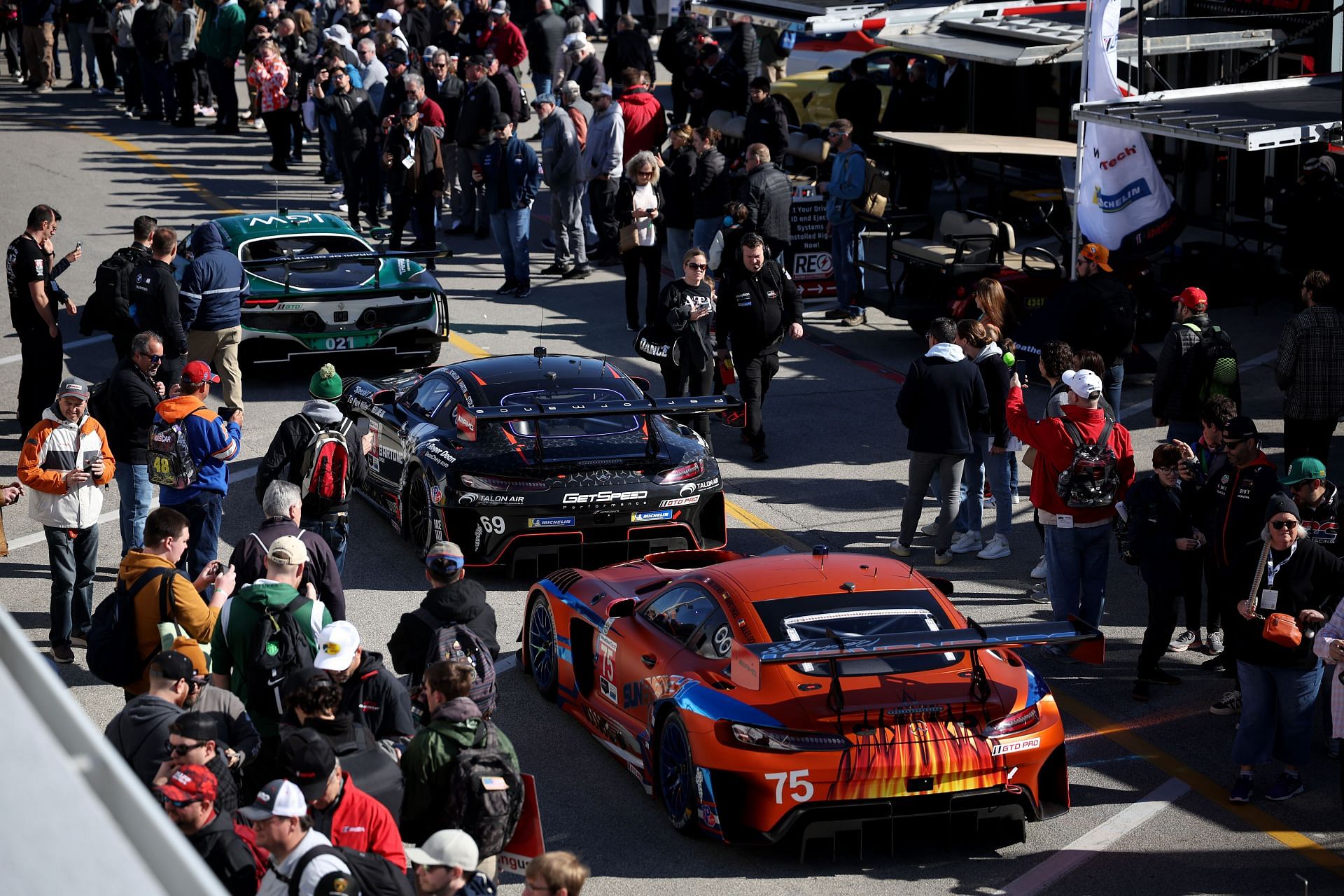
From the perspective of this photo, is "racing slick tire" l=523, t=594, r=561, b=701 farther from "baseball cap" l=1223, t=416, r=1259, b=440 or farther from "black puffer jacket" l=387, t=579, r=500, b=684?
"baseball cap" l=1223, t=416, r=1259, b=440

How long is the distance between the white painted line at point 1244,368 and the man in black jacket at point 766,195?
3.77m

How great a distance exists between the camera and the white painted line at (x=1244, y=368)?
15266 millimetres

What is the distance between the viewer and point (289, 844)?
564 centimetres

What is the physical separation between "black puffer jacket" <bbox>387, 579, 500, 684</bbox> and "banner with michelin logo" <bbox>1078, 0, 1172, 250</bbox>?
888 centimetres

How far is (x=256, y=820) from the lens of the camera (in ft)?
18.8

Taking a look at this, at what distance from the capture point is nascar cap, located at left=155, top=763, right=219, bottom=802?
239 inches

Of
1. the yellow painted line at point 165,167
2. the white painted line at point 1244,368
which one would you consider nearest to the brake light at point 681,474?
the white painted line at point 1244,368

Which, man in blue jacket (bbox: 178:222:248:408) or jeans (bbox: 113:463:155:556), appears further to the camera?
man in blue jacket (bbox: 178:222:248:408)

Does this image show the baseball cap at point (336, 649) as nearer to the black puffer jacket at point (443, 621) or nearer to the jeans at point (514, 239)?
the black puffer jacket at point (443, 621)

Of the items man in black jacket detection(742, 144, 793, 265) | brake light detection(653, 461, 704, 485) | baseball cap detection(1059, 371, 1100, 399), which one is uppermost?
man in black jacket detection(742, 144, 793, 265)

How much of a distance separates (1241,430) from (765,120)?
1199 centimetres

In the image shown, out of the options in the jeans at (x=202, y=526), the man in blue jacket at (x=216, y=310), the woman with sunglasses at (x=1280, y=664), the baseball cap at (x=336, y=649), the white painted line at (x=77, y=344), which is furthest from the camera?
the white painted line at (x=77, y=344)

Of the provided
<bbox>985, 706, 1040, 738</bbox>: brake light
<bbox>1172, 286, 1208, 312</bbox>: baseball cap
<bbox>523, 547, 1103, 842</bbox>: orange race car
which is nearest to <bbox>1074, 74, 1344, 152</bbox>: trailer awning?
<bbox>1172, 286, 1208, 312</bbox>: baseball cap

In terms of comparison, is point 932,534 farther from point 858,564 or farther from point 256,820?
point 256,820
